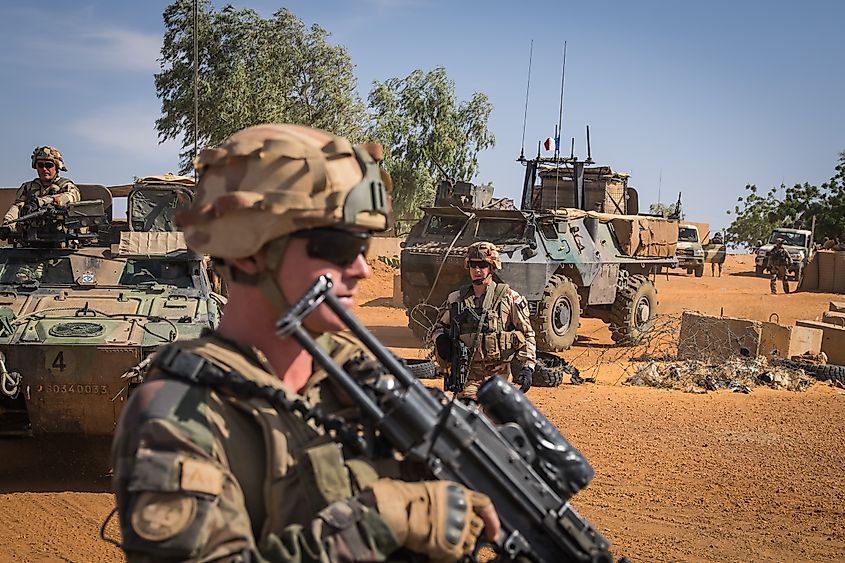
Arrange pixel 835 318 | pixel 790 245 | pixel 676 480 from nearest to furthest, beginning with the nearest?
pixel 676 480 < pixel 835 318 < pixel 790 245

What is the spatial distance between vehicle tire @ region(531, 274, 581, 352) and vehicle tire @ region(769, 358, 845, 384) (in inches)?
118

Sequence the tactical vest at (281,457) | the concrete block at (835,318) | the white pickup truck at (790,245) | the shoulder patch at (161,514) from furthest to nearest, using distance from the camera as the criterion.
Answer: the white pickup truck at (790,245), the concrete block at (835,318), the tactical vest at (281,457), the shoulder patch at (161,514)

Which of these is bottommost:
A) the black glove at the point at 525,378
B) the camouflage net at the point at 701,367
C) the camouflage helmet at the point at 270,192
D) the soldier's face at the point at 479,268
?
the camouflage net at the point at 701,367

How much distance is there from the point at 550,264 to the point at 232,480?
1162 centimetres

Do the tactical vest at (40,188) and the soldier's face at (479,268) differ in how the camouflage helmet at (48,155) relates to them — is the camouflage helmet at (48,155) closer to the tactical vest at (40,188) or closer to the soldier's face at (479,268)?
the tactical vest at (40,188)

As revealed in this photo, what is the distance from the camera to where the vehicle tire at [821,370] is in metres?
11.4

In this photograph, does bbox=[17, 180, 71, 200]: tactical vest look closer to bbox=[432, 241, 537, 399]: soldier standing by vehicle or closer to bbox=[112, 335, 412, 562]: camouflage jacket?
bbox=[432, 241, 537, 399]: soldier standing by vehicle

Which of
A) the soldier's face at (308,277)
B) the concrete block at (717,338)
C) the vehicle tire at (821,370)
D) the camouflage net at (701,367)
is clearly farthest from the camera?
the concrete block at (717,338)

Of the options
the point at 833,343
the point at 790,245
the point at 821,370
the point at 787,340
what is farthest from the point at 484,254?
the point at 790,245

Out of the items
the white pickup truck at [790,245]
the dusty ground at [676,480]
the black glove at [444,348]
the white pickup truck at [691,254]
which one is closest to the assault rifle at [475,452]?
the dusty ground at [676,480]

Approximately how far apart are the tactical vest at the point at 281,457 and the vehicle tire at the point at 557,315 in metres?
11.3

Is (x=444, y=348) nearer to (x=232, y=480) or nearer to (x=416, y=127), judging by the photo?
(x=232, y=480)

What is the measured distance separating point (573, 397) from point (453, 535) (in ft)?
29.2

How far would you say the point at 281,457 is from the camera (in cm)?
173
